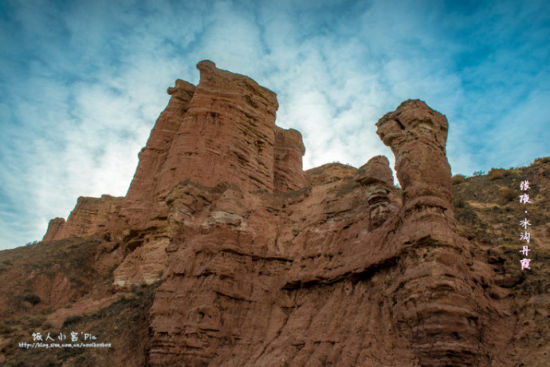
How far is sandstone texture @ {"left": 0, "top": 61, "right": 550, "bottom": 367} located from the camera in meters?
7.88

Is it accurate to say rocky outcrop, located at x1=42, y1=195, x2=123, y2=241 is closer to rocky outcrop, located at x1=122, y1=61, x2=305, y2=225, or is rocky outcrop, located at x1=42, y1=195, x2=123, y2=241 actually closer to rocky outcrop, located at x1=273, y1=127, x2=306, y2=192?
rocky outcrop, located at x1=122, y1=61, x2=305, y2=225

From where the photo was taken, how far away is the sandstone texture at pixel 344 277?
25.9 ft

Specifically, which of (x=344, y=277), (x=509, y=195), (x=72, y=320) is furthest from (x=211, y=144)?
(x=509, y=195)

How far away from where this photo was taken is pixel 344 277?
1146 cm

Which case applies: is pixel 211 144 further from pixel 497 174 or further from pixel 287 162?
pixel 497 174

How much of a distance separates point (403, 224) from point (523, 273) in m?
2.97

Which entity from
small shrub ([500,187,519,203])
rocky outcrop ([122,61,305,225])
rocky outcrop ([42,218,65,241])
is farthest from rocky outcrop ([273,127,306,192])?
rocky outcrop ([42,218,65,241])

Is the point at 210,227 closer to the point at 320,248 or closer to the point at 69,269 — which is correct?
the point at 320,248

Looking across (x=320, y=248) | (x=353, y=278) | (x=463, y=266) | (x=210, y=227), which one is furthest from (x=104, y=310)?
(x=463, y=266)

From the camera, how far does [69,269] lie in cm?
2723

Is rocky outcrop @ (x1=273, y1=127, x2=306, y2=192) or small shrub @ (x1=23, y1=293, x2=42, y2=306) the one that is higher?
rocky outcrop @ (x1=273, y1=127, x2=306, y2=192)

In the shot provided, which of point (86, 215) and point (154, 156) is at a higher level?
point (86, 215)

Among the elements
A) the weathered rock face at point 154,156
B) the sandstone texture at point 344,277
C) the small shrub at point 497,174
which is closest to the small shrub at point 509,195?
the sandstone texture at point 344,277

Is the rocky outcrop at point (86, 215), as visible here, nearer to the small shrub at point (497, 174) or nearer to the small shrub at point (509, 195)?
the small shrub at point (497, 174)
